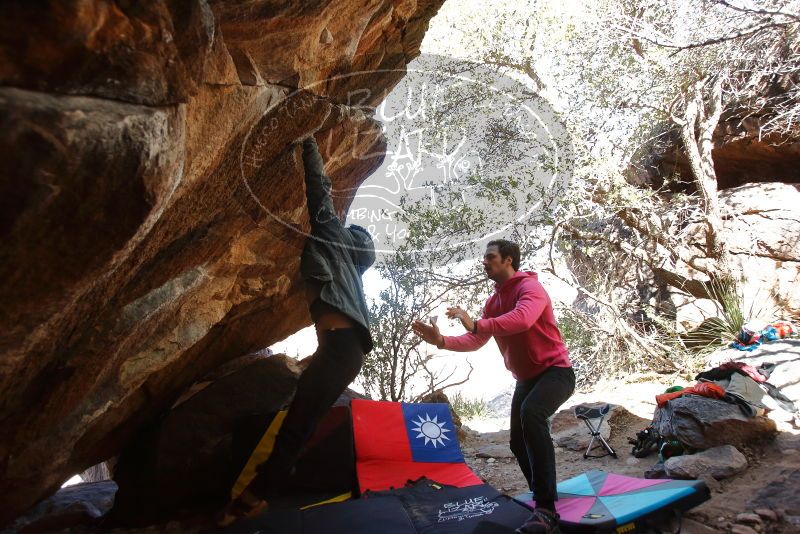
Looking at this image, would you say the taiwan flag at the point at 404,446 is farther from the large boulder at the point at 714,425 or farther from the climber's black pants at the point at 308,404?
the large boulder at the point at 714,425

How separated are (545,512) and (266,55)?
131 inches

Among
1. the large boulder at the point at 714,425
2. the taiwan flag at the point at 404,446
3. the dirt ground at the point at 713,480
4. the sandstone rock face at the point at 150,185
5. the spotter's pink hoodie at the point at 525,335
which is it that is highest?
the sandstone rock face at the point at 150,185

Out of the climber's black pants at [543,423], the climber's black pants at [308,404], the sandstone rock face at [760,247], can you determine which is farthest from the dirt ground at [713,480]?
the sandstone rock face at [760,247]

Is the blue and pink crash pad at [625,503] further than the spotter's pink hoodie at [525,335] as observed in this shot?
No

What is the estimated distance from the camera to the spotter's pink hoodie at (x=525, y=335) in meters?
3.38

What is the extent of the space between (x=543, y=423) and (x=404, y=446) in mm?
1757

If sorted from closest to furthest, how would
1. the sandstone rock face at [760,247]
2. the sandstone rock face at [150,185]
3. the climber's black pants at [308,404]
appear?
the sandstone rock face at [150,185] < the climber's black pants at [308,404] < the sandstone rock face at [760,247]

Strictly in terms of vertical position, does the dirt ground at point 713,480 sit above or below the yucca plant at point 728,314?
below

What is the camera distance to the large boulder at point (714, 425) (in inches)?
177

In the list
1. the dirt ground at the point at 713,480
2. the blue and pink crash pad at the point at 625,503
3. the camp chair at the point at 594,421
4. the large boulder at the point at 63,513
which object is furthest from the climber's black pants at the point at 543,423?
the large boulder at the point at 63,513

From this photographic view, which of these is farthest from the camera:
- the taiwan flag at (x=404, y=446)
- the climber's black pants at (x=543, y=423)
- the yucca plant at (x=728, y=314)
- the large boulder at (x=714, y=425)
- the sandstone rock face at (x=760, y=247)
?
the sandstone rock face at (x=760, y=247)

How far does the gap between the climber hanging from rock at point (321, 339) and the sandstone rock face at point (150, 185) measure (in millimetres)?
698

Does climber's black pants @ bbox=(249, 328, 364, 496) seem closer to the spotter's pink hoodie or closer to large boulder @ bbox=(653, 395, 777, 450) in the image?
the spotter's pink hoodie

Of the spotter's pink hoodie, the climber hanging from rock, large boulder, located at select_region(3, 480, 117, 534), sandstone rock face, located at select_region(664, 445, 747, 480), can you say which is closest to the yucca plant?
sandstone rock face, located at select_region(664, 445, 747, 480)
